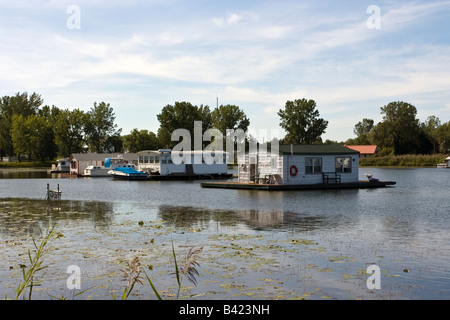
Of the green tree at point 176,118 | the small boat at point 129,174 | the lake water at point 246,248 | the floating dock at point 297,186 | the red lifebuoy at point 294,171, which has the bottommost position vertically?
the lake water at point 246,248

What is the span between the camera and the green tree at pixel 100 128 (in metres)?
136

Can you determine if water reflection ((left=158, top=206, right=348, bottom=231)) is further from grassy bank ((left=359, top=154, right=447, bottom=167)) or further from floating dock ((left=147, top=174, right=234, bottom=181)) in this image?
grassy bank ((left=359, top=154, right=447, bottom=167))

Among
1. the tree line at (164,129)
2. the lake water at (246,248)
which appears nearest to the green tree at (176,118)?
the tree line at (164,129)

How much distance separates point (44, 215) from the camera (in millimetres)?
27125

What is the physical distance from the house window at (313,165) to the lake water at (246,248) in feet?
50.0

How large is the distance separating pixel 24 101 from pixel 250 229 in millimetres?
148952

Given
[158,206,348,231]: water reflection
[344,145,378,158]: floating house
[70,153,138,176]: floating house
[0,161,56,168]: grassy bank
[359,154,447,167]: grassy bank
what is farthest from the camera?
[344,145,378,158]: floating house

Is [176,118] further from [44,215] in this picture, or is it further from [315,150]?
[44,215]

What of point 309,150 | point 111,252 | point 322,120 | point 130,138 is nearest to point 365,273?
point 111,252

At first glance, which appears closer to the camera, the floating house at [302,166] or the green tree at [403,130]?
the floating house at [302,166]

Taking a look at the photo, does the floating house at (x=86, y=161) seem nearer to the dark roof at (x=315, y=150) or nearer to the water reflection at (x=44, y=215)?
the dark roof at (x=315, y=150)

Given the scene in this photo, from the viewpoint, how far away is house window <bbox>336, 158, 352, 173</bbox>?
159ft

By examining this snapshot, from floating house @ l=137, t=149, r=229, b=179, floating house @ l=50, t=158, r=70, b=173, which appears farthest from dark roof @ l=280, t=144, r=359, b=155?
floating house @ l=50, t=158, r=70, b=173

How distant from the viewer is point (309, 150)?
153ft
